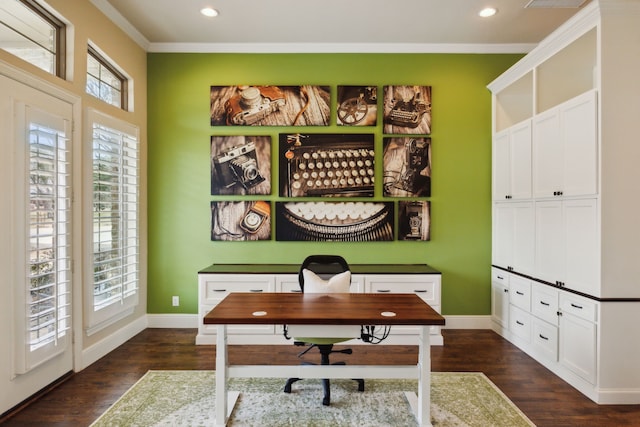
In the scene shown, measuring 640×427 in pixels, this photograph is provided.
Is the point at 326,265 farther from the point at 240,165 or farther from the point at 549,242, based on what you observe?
the point at 549,242

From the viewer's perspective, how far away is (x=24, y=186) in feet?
7.96

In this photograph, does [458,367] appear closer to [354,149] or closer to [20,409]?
[354,149]

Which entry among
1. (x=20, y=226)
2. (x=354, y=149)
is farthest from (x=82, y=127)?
(x=354, y=149)

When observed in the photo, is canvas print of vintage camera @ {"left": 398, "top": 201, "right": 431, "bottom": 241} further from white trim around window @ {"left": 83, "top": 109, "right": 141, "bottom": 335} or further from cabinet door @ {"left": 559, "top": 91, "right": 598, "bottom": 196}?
white trim around window @ {"left": 83, "top": 109, "right": 141, "bottom": 335}

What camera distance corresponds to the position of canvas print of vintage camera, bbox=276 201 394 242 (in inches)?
164

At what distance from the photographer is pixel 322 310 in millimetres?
2287

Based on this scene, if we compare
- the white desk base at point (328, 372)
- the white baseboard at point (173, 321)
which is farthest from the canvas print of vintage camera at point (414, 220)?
the white baseboard at point (173, 321)

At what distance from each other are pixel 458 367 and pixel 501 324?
107 centimetres

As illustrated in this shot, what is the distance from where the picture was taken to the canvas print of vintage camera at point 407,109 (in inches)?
164

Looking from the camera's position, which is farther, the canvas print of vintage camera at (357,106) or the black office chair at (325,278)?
A: the canvas print of vintage camera at (357,106)

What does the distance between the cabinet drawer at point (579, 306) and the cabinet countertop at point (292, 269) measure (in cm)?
112

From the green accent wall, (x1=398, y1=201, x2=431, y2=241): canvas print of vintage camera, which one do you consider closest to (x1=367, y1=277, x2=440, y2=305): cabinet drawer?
the green accent wall

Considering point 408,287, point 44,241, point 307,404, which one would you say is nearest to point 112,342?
point 44,241

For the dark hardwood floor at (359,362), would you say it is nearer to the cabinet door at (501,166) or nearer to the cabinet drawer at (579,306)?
the cabinet drawer at (579,306)
